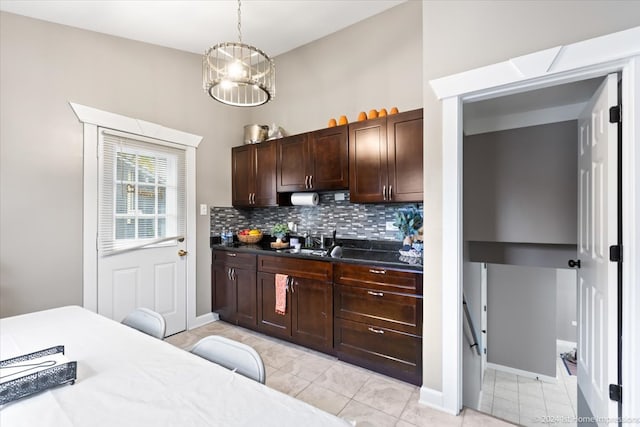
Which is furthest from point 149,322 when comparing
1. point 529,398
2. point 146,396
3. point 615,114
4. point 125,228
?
point 529,398

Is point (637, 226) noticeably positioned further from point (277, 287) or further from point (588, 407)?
point (277, 287)

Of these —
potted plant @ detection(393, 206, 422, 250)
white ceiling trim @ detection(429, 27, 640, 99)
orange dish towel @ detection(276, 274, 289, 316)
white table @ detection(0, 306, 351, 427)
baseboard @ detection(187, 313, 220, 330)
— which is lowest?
baseboard @ detection(187, 313, 220, 330)

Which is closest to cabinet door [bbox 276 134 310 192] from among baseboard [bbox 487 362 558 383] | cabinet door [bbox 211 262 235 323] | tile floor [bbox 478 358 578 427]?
cabinet door [bbox 211 262 235 323]

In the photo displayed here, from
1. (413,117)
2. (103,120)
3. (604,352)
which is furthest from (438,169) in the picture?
(103,120)

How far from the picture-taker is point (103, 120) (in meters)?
2.65

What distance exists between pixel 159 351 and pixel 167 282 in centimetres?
221

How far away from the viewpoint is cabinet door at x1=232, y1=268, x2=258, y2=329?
3.16m

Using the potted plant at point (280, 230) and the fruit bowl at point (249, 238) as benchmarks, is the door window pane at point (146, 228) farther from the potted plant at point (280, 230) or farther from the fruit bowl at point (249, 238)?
the potted plant at point (280, 230)

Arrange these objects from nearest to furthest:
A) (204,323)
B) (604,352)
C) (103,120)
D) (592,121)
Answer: (604,352)
(592,121)
(103,120)
(204,323)

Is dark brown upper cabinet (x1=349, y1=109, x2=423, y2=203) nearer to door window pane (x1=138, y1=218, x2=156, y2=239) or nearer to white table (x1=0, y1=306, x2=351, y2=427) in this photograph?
white table (x1=0, y1=306, x2=351, y2=427)

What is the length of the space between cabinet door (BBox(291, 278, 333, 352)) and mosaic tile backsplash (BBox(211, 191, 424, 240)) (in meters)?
0.81

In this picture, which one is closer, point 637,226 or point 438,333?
point 637,226

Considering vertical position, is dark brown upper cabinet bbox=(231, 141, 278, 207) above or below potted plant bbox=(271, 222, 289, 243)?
above

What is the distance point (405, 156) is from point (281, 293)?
177cm
